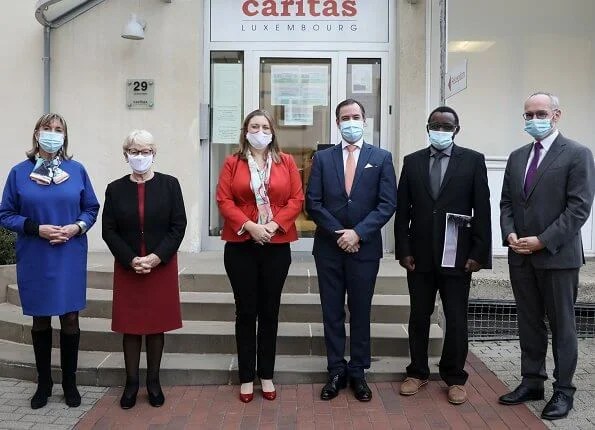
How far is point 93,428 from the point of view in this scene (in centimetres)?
416

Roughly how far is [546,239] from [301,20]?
4390mm

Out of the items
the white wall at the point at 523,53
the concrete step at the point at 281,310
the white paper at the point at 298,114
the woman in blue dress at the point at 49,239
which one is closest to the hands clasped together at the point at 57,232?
the woman in blue dress at the point at 49,239

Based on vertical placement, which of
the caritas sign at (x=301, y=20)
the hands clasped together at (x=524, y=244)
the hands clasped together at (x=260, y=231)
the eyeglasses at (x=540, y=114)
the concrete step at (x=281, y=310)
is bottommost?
the concrete step at (x=281, y=310)

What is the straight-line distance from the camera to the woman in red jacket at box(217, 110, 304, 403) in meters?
4.46

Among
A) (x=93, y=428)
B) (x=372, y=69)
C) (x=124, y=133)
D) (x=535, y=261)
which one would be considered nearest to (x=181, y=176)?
(x=124, y=133)

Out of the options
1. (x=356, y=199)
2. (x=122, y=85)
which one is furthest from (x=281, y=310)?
(x=122, y=85)

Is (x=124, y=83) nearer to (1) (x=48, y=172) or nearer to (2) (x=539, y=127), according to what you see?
(1) (x=48, y=172)

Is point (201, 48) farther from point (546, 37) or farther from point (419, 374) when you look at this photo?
point (419, 374)

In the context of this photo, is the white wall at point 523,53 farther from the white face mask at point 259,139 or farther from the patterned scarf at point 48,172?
the patterned scarf at point 48,172

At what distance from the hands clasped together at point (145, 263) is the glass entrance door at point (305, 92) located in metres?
3.39

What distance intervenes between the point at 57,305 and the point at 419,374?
270 cm

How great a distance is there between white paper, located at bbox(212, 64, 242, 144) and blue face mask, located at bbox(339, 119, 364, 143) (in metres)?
3.16

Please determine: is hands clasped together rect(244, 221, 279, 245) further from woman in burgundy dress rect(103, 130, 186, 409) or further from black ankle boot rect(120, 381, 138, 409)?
black ankle boot rect(120, 381, 138, 409)

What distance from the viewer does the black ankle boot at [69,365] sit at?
14.8 ft
